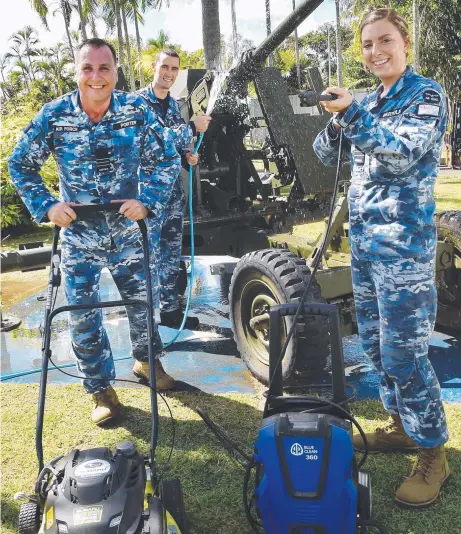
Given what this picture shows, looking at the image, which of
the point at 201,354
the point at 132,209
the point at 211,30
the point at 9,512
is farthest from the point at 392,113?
the point at 211,30

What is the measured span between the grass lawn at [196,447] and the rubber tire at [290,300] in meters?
0.32

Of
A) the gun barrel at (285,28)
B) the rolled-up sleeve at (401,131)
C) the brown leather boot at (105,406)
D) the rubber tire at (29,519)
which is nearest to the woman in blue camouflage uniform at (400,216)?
the rolled-up sleeve at (401,131)

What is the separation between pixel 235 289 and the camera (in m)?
4.27

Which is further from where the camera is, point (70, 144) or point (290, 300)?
point (290, 300)

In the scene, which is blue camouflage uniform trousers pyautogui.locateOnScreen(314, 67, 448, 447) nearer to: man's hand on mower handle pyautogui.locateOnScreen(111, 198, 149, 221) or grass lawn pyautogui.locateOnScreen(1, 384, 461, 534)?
grass lawn pyautogui.locateOnScreen(1, 384, 461, 534)

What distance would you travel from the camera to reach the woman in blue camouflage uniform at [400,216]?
2.46 metres

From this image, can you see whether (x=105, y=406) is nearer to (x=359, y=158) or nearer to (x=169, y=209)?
(x=169, y=209)

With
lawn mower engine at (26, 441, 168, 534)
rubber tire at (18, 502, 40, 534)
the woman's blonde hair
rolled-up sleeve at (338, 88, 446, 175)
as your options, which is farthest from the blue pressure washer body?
the woman's blonde hair

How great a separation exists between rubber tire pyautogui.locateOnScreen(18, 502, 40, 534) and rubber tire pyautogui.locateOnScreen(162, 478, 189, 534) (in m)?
0.50

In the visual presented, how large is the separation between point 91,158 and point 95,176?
10 centimetres

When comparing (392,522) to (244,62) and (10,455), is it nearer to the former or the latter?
(10,455)

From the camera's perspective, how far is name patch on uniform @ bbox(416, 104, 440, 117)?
2477mm

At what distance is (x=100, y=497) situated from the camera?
203 centimetres

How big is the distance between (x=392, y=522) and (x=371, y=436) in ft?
2.00
